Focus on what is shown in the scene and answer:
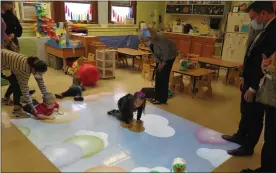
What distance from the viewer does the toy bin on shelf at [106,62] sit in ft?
15.7

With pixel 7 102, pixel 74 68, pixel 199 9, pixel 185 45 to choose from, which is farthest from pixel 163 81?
pixel 199 9

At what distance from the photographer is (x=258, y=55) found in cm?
201

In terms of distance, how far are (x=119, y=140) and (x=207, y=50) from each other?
4.65 meters

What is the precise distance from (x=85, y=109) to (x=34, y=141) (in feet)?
3.21

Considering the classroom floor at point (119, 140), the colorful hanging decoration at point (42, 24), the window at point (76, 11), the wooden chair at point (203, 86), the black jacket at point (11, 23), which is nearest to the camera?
the classroom floor at point (119, 140)

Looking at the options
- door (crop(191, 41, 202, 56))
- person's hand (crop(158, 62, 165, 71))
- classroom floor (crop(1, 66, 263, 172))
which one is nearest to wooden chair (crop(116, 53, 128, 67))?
door (crop(191, 41, 202, 56))

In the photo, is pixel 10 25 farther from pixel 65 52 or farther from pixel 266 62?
pixel 266 62

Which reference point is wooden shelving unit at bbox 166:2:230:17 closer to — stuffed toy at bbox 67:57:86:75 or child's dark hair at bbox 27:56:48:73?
stuffed toy at bbox 67:57:86:75

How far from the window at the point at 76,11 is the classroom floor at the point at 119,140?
9.51ft

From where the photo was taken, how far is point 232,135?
2727 millimetres

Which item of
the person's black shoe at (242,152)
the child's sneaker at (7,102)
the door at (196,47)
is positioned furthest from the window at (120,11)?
the person's black shoe at (242,152)

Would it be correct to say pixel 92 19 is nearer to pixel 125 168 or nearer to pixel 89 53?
pixel 89 53

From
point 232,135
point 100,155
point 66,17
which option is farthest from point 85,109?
point 66,17

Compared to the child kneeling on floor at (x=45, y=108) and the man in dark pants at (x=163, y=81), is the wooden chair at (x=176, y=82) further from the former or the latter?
the child kneeling on floor at (x=45, y=108)
